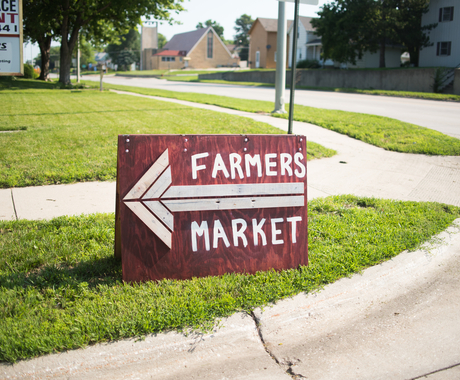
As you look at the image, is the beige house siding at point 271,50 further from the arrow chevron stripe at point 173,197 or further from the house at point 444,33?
the arrow chevron stripe at point 173,197

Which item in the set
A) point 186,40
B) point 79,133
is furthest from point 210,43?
point 79,133

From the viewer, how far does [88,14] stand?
27266 millimetres

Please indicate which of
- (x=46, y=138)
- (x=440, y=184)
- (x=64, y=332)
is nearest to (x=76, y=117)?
(x=46, y=138)

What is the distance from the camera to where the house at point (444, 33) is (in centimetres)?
3412

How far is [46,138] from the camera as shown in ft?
29.2

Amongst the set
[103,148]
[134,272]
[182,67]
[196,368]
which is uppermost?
[182,67]

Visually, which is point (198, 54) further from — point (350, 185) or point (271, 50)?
point (350, 185)

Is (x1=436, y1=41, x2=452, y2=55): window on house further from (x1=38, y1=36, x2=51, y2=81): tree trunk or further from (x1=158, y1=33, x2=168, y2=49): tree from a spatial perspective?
(x1=158, y1=33, x2=168, y2=49): tree

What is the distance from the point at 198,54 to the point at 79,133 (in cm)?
8758

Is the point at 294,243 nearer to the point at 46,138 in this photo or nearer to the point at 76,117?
the point at 46,138

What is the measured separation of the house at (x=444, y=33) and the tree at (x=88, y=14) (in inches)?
816

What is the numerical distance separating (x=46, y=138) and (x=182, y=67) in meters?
89.9

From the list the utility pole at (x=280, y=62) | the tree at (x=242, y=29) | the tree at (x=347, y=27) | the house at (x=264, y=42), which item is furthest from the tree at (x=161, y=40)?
the utility pole at (x=280, y=62)

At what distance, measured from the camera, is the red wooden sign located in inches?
135
